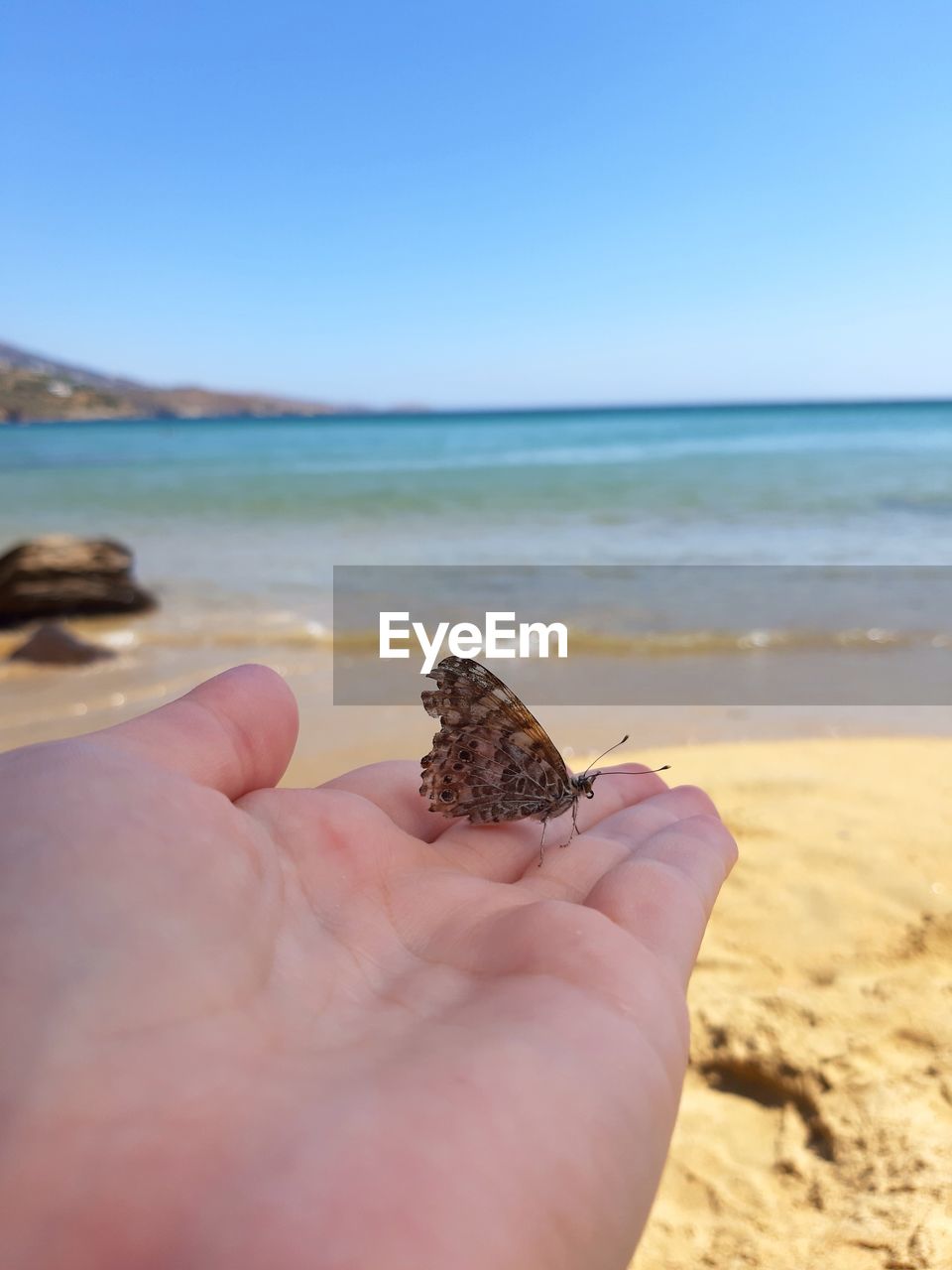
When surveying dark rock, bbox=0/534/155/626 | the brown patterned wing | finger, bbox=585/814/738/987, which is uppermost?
the brown patterned wing

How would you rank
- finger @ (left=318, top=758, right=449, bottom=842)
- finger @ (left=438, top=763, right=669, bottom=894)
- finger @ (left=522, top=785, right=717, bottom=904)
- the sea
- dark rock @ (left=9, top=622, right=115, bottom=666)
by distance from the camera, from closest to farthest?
finger @ (left=522, top=785, right=717, bottom=904), finger @ (left=438, top=763, right=669, bottom=894), finger @ (left=318, top=758, right=449, bottom=842), dark rock @ (left=9, top=622, right=115, bottom=666), the sea

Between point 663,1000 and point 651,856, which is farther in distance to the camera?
point 651,856

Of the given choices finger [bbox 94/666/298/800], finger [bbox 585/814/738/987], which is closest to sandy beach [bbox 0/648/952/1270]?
finger [bbox 585/814/738/987]

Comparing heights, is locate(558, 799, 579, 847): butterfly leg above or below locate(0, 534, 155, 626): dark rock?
above

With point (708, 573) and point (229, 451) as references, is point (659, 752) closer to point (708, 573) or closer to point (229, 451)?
point (708, 573)

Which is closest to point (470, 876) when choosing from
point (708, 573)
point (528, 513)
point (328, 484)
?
point (708, 573)

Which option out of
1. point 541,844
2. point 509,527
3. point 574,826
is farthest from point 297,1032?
point 509,527

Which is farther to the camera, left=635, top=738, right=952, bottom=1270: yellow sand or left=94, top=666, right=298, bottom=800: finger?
left=635, top=738, right=952, bottom=1270: yellow sand

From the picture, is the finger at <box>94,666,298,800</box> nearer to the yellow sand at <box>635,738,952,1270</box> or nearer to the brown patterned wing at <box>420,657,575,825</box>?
the brown patterned wing at <box>420,657,575,825</box>
